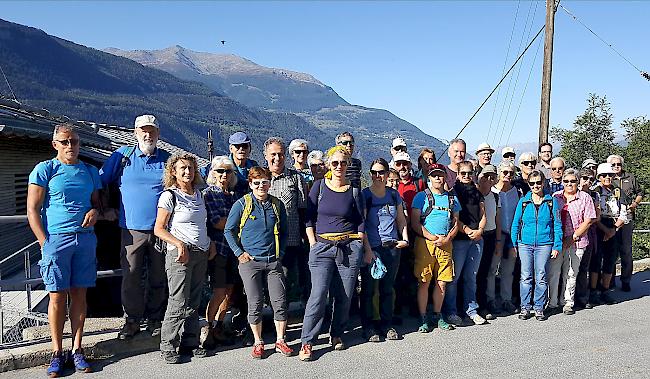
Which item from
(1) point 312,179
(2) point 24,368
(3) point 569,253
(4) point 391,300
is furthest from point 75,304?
(3) point 569,253

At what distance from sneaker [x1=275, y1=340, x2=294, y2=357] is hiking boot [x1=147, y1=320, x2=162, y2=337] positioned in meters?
1.06

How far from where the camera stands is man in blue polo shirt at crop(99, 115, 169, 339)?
14.6 feet

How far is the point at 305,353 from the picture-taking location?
4.55 m

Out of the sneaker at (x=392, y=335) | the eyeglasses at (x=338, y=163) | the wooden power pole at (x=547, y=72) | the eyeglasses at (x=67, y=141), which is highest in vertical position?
the wooden power pole at (x=547, y=72)

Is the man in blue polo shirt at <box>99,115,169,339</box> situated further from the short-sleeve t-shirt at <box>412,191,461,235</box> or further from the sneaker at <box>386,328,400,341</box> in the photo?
the short-sleeve t-shirt at <box>412,191,461,235</box>

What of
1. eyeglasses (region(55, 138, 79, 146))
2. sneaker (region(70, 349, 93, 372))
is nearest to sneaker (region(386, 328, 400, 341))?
sneaker (region(70, 349, 93, 372))

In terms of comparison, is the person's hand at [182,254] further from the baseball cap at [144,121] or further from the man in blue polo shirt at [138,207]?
the baseball cap at [144,121]

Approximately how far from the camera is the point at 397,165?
5668 millimetres

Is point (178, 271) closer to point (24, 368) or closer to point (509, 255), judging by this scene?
point (24, 368)

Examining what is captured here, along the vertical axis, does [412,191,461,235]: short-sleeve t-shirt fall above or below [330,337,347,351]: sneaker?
above

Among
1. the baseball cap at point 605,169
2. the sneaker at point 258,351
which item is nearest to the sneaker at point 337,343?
the sneaker at point 258,351

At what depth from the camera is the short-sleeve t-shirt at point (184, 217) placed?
14.1 feet

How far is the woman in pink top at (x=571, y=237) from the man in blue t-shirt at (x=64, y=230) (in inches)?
189

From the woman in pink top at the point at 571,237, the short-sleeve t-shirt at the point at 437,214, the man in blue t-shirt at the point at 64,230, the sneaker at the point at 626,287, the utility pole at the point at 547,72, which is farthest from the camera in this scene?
the utility pole at the point at 547,72
